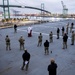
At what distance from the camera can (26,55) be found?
1291 centimetres

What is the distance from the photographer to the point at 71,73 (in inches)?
511

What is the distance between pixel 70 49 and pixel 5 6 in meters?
77.7

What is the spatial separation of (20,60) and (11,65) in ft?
4.72

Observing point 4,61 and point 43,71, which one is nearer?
point 43,71

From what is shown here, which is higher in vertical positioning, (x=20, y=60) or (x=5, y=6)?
(x=5, y=6)

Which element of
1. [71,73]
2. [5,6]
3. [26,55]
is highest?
[5,6]

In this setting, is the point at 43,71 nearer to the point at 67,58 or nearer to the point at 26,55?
the point at 26,55

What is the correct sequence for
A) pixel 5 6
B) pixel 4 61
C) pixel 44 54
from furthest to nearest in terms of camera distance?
pixel 5 6 < pixel 44 54 < pixel 4 61

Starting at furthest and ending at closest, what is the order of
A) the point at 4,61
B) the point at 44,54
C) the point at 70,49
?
the point at 70,49
the point at 44,54
the point at 4,61

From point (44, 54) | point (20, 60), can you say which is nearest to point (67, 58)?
point (44, 54)

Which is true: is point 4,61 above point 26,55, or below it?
below

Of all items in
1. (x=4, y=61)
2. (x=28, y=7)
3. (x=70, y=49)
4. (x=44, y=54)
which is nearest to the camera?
(x=4, y=61)

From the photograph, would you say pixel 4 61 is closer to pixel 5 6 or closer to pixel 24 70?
pixel 24 70

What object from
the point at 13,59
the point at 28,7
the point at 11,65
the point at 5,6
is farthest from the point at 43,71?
the point at 28,7
